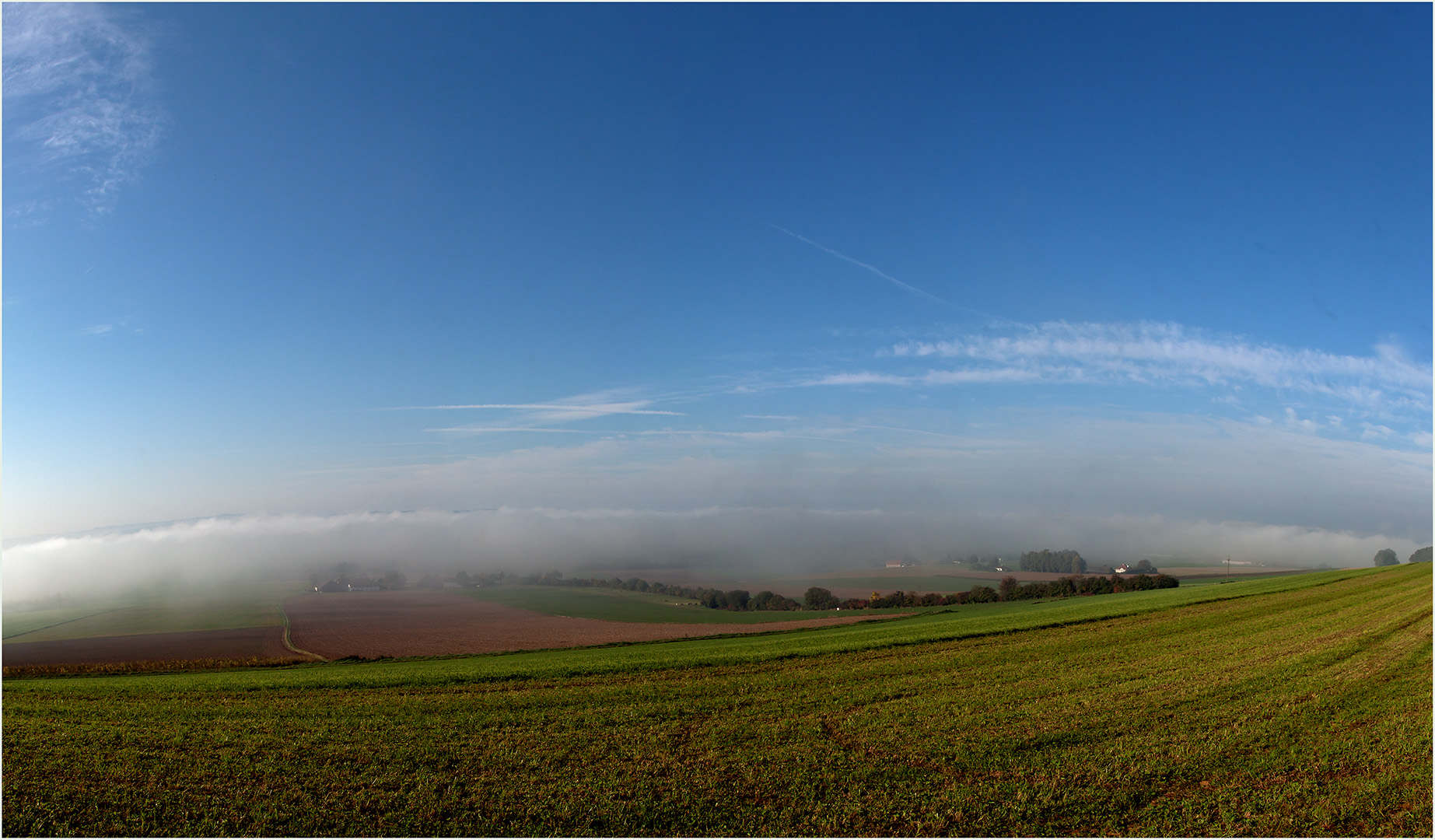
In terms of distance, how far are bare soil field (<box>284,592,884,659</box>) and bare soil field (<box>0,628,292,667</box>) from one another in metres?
2.13

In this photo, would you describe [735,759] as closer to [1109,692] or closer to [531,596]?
[1109,692]

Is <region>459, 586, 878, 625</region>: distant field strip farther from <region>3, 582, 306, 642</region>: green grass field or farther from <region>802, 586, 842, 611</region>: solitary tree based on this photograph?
<region>3, 582, 306, 642</region>: green grass field

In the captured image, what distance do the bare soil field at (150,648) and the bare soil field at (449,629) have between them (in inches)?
83.7

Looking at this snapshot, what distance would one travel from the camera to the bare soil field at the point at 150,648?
93.4 ft

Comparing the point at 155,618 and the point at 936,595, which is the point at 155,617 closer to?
the point at 155,618

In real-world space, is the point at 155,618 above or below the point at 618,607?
above

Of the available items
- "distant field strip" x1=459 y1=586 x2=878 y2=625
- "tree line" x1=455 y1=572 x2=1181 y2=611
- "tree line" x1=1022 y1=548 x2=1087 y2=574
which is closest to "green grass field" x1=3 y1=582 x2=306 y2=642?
"distant field strip" x1=459 y1=586 x2=878 y2=625

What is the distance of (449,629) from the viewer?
40875mm

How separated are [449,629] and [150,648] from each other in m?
14.4

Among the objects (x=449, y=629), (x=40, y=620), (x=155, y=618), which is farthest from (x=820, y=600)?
(x=40, y=620)

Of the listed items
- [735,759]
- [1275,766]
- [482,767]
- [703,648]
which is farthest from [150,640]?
[1275,766]

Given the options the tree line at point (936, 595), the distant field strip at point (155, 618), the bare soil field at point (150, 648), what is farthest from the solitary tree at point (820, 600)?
the distant field strip at point (155, 618)

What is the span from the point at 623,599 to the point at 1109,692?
67.8m

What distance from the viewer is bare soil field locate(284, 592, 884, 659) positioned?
108 ft
